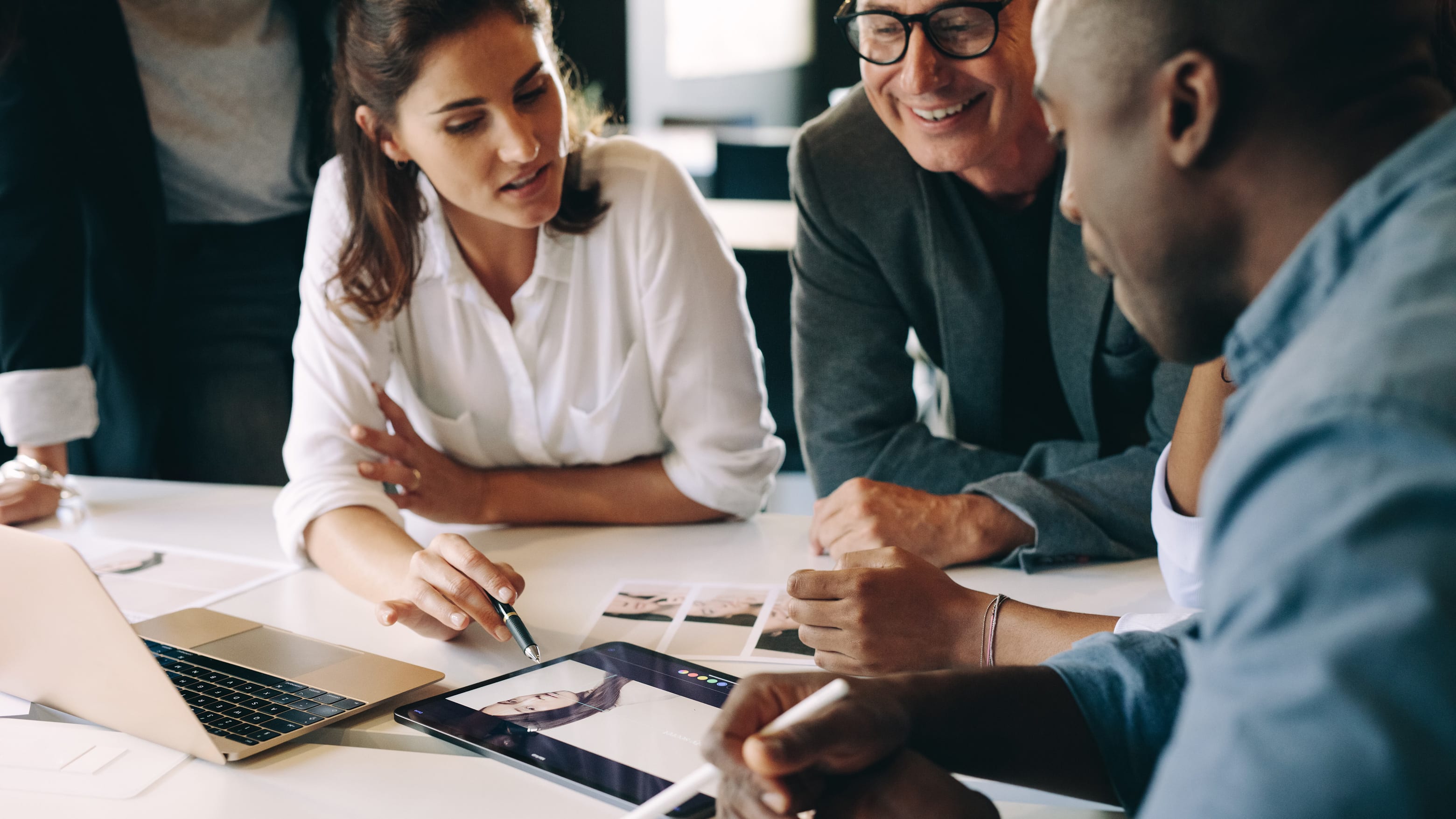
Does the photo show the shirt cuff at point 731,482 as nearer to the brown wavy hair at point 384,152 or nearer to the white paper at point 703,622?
the white paper at point 703,622

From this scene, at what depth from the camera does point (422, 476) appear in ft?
5.13

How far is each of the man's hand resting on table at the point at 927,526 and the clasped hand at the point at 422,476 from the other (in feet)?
1.64

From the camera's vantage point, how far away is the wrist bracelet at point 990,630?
→ 3.47 ft

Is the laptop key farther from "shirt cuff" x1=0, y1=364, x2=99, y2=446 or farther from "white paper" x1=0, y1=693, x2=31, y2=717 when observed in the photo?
"shirt cuff" x1=0, y1=364, x2=99, y2=446

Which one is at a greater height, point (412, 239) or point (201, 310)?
point (412, 239)

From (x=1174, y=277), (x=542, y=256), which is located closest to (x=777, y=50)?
(x=542, y=256)

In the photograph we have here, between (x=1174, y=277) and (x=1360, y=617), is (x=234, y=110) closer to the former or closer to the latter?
(x=1174, y=277)

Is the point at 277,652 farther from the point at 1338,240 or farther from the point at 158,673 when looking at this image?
the point at 1338,240

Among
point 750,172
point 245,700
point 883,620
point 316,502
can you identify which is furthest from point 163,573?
point 750,172

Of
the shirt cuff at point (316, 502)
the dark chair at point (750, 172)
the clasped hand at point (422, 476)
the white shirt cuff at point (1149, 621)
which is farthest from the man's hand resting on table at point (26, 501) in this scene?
the dark chair at point (750, 172)

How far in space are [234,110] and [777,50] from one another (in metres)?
5.83

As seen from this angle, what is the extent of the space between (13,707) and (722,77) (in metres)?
6.78

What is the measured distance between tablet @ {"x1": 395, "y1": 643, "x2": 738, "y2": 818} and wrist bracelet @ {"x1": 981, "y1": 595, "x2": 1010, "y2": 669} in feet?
0.78

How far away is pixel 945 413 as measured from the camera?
199cm
